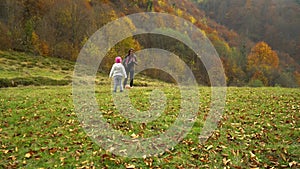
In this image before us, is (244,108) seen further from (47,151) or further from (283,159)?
(47,151)

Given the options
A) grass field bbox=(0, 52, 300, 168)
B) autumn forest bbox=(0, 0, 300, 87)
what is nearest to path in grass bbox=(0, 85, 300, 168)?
grass field bbox=(0, 52, 300, 168)

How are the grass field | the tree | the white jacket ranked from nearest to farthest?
the grass field
the white jacket
the tree

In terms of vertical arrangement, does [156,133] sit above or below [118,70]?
below

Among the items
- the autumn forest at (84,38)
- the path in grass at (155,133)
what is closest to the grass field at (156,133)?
the path in grass at (155,133)

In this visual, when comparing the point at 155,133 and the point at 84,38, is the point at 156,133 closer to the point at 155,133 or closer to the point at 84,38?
the point at 155,133

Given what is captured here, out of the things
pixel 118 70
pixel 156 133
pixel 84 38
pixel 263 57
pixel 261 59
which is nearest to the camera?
pixel 156 133

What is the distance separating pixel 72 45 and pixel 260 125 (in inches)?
2220

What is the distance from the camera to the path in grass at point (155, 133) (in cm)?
772

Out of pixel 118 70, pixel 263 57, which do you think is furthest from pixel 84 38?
pixel 263 57

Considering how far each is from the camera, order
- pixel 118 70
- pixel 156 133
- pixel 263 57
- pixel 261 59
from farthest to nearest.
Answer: pixel 263 57
pixel 261 59
pixel 118 70
pixel 156 133

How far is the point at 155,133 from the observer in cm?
970

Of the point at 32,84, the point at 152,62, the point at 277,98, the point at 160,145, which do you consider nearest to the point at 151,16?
the point at 152,62

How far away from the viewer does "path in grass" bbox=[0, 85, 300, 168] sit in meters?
7.72

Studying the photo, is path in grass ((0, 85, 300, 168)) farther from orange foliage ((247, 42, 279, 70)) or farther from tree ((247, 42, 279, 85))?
orange foliage ((247, 42, 279, 70))
